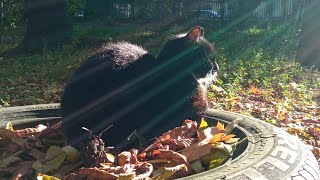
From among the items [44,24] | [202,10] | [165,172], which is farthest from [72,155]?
[202,10]

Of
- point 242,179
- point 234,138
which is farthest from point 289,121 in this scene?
point 242,179

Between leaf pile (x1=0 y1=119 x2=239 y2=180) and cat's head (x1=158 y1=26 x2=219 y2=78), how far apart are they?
682 mm

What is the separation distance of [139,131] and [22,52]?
10.3 m

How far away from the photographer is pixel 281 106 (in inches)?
258

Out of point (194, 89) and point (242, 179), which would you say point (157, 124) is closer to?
point (194, 89)

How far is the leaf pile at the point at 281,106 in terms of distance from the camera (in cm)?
554

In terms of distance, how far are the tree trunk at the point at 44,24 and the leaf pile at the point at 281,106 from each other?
282 inches

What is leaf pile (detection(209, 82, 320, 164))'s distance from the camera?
554cm

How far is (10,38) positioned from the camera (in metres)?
17.7

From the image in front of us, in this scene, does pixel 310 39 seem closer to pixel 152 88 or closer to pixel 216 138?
pixel 152 88

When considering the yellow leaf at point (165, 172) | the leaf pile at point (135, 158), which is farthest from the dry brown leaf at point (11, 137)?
the yellow leaf at point (165, 172)

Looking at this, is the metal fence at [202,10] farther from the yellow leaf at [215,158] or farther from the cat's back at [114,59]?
the yellow leaf at [215,158]

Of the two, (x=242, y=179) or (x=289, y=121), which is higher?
(x=242, y=179)

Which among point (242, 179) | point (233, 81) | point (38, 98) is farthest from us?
point (233, 81)
